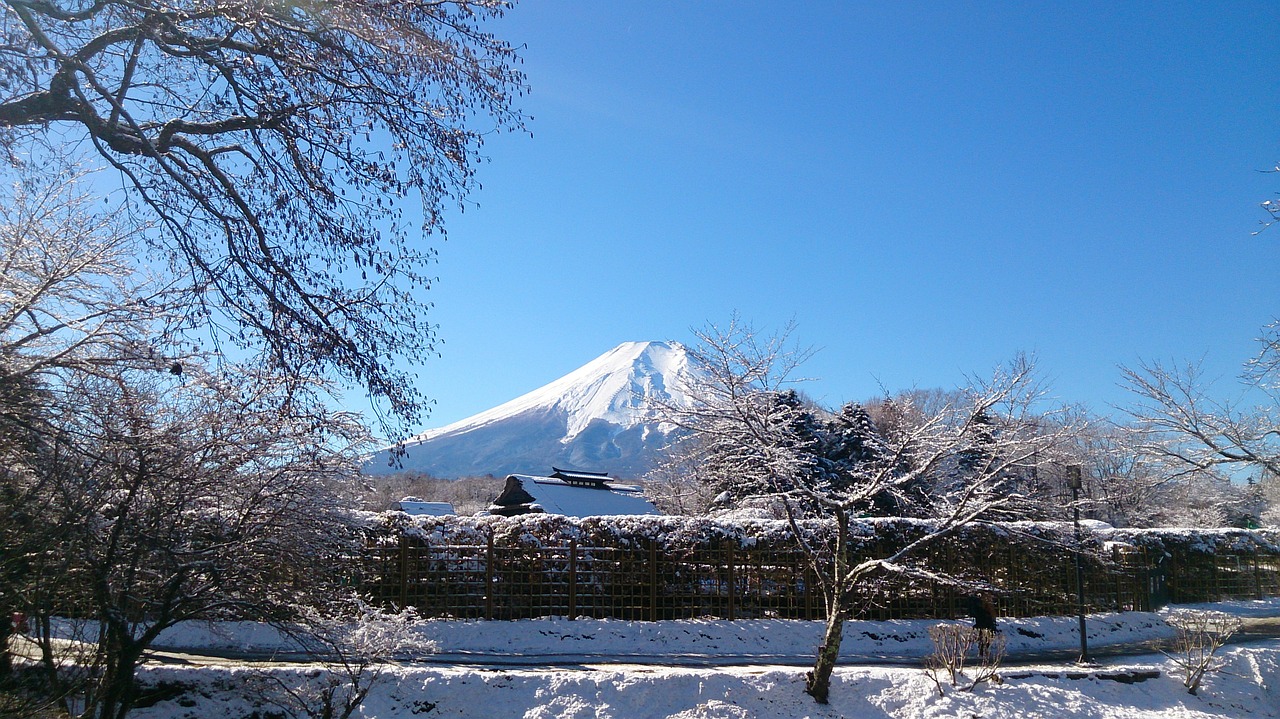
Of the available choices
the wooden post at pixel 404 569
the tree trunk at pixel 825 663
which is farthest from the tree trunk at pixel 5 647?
the tree trunk at pixel 825 663

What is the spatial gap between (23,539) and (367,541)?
8725mm

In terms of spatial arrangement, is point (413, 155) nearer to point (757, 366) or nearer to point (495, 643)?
point (757, 366)

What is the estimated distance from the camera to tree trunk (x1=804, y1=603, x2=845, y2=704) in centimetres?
1020

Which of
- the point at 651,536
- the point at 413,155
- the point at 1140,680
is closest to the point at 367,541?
the point at 651,536

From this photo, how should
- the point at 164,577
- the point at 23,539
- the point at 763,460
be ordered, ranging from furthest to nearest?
the point at 763,460
the point at 164,577
the point at 23,539

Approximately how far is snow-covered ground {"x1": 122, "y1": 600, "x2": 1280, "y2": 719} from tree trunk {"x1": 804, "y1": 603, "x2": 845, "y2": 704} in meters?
0.14

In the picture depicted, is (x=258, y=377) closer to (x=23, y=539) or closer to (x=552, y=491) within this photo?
(x=23, y=539)

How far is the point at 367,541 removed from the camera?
14.1m

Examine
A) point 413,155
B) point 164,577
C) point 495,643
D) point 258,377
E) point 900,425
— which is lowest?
point 495,643

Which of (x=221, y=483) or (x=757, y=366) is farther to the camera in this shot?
(x=757, y=366)

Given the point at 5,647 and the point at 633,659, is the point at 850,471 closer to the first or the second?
the point at 633,659

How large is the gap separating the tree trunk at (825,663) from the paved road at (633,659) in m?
1.83

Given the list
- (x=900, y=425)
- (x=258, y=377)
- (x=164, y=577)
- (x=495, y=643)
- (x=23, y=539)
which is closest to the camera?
(x=23, y=539)

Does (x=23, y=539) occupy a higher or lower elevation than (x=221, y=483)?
lower
